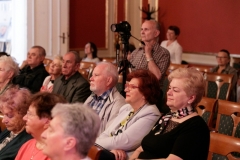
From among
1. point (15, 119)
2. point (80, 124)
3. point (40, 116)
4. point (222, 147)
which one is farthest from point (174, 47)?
point (80, 124)

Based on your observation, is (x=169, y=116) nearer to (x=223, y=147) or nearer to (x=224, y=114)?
(x=223, y=147)

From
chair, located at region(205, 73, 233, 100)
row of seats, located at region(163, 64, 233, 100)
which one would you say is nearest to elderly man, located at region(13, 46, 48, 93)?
row of seats, located at region(163, 64, 233, 100)

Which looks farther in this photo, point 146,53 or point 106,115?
point 146,53

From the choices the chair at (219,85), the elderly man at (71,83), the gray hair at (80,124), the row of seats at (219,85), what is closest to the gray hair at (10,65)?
the elderly man at (71,83)

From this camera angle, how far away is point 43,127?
2.56 m

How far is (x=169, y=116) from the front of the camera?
2.89m

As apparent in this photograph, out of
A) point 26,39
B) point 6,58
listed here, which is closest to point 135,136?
point 6,58

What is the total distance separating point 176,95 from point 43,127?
0.83m

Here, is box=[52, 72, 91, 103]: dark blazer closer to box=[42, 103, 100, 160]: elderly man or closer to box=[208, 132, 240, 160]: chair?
box=[208, 132, 240, 160]: chair

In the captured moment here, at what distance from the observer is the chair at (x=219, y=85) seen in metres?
5.24

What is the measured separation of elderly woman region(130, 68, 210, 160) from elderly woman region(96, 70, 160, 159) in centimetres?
18

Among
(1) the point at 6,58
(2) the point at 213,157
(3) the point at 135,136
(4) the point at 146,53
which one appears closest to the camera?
(2) the point at 213,157

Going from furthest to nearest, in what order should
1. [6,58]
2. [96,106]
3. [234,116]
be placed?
[6,58], [96,106], [234,116]

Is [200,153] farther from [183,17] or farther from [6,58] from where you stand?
[183,17]
